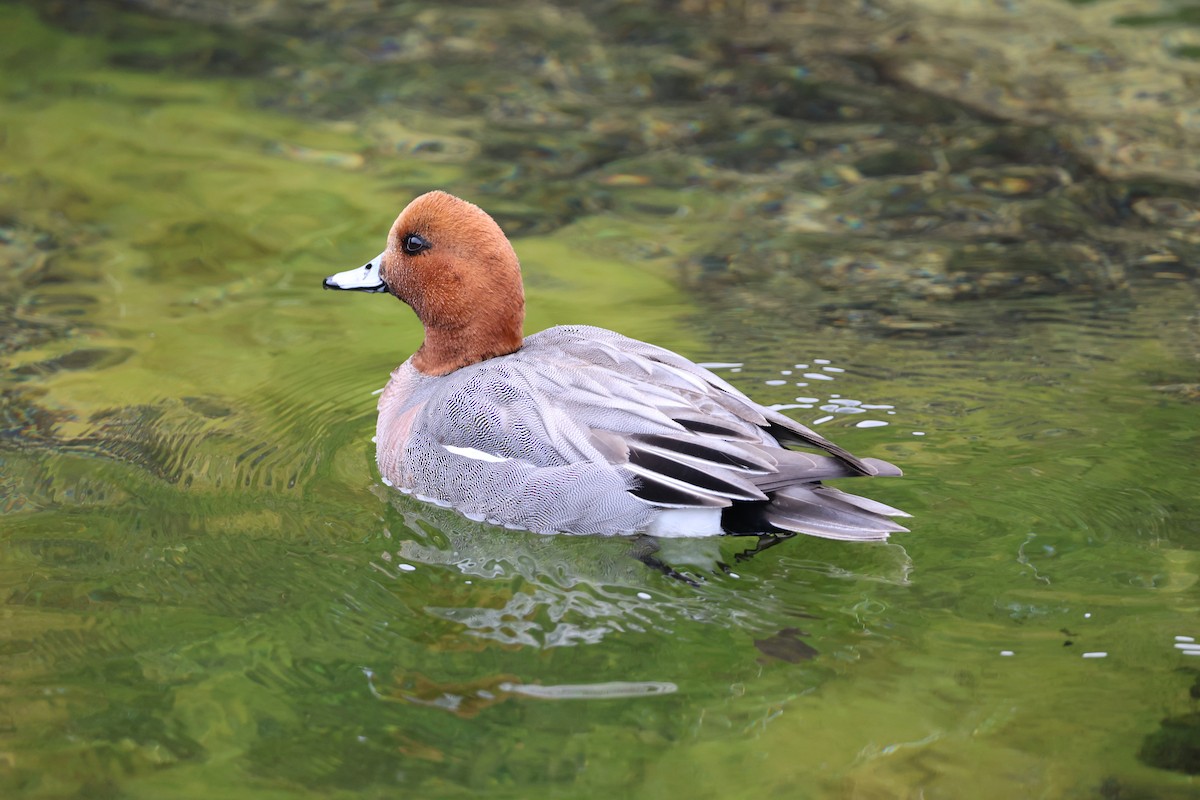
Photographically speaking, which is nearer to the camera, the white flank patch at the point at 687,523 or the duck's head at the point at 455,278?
the white flank patch at the point at 687,523

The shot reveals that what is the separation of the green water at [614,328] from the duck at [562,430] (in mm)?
159

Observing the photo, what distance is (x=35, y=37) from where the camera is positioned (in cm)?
1014

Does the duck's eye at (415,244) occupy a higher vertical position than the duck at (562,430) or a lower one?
higher

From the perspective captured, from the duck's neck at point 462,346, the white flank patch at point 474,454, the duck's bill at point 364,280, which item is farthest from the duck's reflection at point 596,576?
the duck's bill at point 364,280

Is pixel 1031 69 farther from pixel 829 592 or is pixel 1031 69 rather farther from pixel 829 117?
pixel 829 592

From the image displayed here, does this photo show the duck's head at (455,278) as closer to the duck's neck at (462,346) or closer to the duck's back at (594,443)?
→ the duck's neck at (462,346)

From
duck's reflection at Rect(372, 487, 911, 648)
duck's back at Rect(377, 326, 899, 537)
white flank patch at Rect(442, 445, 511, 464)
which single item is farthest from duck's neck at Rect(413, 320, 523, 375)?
duck's reflection at Rect(372, 487, 911, 648)

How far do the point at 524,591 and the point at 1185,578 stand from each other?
7.26ft

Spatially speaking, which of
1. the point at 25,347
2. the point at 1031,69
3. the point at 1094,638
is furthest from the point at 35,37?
the point at 1094,638

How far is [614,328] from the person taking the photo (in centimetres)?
Answer: 680

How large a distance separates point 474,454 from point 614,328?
1858 millimetres

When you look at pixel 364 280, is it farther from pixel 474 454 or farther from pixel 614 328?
pixel 614 328

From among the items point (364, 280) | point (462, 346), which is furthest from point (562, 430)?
point (364, 280)

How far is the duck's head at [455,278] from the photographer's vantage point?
17.9 ft
